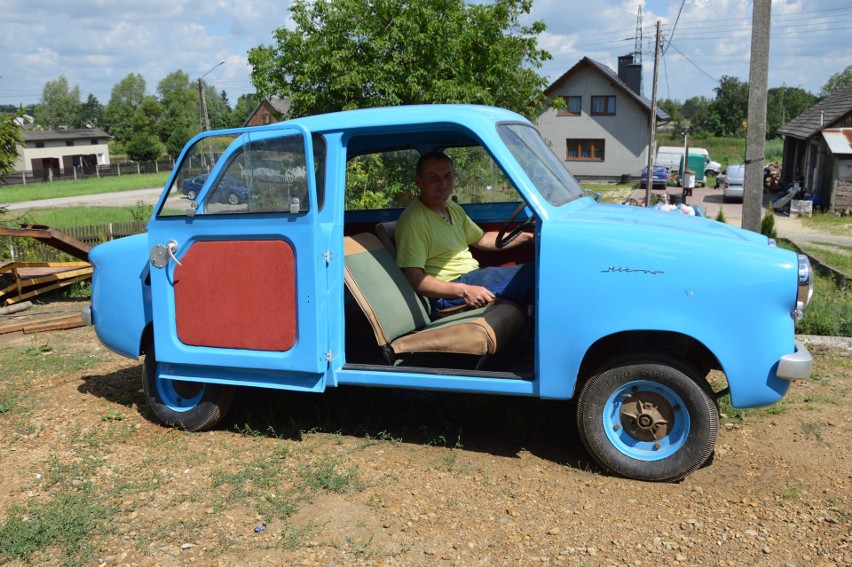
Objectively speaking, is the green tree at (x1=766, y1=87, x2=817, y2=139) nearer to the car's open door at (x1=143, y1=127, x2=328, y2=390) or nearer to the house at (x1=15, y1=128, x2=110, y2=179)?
the house at (x1=15, y1=128, x2=110, y2=179)

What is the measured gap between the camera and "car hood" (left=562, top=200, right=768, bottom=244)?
430 cm

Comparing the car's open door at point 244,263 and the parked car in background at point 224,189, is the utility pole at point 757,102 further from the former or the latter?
the parked car in background at point 224,189

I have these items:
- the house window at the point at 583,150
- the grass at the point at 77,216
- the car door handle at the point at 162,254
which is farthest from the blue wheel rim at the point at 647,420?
the house window at the point at 583,150

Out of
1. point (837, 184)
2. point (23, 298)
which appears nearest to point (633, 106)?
point (837, 184)

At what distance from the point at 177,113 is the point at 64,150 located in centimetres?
1342

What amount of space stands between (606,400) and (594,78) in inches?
1887

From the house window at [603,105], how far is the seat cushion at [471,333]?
4730 cm

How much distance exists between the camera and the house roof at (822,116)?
3105cm

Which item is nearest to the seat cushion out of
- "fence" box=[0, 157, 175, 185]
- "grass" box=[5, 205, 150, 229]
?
"grass" box=[5, 205, 150, 229]

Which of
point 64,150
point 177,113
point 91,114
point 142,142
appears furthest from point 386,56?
point 91,114

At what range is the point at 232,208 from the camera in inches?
194

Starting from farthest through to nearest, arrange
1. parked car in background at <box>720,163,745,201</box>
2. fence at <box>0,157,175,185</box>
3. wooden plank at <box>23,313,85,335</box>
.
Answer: fence at <box>0,157,175,185</box>
parked car in background at <box>720,163,745,201</box>
wooden plank at <box>23,313,85,335</box>

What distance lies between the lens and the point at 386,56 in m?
15.7

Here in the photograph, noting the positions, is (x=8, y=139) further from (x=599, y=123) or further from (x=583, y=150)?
(x=583, y=150)
